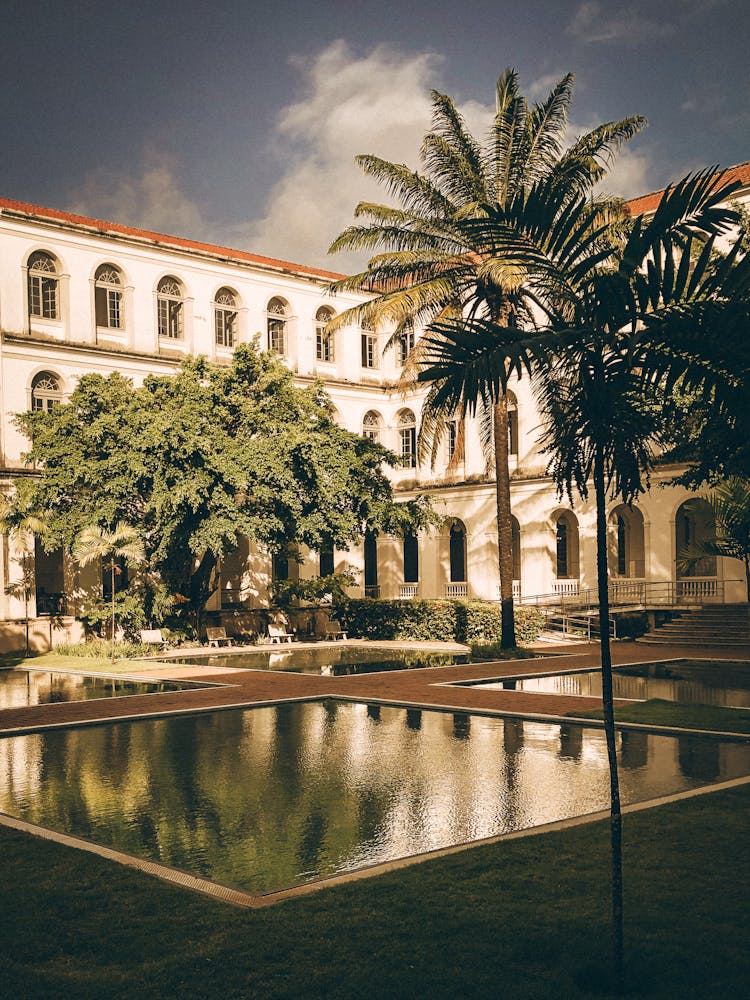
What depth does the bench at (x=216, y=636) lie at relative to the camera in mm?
31172

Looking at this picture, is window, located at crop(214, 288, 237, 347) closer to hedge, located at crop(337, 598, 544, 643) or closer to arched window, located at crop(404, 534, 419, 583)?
hedge, located at crop(337, 598, 544, 643)

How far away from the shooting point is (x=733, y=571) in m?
30.2

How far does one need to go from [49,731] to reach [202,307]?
81.2 ft

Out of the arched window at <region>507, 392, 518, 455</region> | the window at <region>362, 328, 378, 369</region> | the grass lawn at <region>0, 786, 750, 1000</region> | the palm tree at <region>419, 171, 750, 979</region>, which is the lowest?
the grass lawn at <region>0, 786, 750, 1000</region>

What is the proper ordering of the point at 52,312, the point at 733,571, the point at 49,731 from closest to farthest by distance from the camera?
the point at 49,731 → the point at 733,571 → the point at 52,312

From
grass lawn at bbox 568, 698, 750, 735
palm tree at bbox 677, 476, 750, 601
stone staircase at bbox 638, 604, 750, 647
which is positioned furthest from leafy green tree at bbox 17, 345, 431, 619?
grass lawn at bbox 568, 698, 750, 735

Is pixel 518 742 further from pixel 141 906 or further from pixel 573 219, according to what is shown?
pixel 573 219

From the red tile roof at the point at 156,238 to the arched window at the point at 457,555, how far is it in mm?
11508

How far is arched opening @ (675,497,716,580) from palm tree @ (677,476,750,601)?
10.2 feet

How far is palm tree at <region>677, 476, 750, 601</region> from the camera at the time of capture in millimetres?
22047

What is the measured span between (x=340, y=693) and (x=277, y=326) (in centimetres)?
2398

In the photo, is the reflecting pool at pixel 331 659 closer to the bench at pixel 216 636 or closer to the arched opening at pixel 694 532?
the bench at pixel 216 636

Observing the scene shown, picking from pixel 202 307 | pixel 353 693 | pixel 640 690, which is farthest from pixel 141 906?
pixel 202 307

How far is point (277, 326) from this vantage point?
1560 inches
